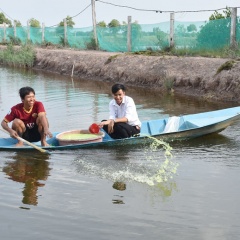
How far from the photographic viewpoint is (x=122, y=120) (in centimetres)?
852

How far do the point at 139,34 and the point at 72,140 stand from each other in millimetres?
16666

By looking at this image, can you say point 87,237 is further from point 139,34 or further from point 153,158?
point 139,34

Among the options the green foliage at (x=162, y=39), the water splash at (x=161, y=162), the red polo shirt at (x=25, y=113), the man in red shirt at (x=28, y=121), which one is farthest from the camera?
the green foliage at (x=162, y=39)

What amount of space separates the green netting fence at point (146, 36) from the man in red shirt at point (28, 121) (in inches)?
458

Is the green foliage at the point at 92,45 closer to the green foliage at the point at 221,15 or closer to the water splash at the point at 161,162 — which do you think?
the green foliage at the point at 221,15

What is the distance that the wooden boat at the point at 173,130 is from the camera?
27.6 feet

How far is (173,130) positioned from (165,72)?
8330 mm

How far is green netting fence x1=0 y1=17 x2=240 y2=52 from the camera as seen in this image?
19219 millimetres

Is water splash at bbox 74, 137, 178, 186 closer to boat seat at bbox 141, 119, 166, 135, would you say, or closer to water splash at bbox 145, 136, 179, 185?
water splash at bbox 145, 136, 179, 185

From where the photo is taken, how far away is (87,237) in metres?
4.91

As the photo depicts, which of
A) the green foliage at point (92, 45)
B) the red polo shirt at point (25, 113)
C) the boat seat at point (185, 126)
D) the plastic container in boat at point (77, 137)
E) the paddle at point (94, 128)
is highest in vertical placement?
the green foliage at point (92, 45)

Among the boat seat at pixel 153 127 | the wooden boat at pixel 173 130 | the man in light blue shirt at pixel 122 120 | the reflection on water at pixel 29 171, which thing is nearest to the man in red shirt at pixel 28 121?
the wooden boat at pixel 173 130

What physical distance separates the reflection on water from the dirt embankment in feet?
25.4

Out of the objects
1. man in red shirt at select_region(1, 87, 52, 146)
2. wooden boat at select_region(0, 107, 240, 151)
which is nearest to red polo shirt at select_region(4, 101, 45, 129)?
man in red shirt at select_region(1, 87, 52, 146)
